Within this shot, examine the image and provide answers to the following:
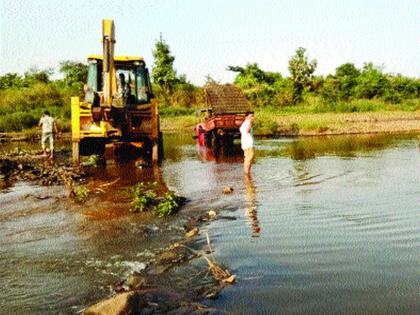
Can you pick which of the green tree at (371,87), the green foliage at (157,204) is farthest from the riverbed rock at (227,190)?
the green tree at (371,87)

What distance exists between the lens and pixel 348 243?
20.7 ft

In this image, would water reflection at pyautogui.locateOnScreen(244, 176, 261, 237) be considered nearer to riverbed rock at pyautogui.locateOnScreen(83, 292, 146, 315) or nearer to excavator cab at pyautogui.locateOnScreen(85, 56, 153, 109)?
riverbed rock at pyautogui.locateOnScreen(83, 292, 146, 315)

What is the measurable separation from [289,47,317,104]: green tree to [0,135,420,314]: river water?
120 feet

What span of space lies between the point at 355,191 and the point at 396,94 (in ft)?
122

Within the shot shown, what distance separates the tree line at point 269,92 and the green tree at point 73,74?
229 mm

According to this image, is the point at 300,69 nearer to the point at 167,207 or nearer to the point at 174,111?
the point at 174,111

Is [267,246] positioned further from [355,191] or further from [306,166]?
[306,166]

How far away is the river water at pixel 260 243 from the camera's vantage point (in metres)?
4.70

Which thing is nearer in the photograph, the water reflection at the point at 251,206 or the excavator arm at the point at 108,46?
the water reflection at the point at 251,206

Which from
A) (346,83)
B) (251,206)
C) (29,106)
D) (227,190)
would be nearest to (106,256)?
(251,206)

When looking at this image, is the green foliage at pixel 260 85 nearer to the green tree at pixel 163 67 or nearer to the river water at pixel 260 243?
the green tree at pixel 163 67

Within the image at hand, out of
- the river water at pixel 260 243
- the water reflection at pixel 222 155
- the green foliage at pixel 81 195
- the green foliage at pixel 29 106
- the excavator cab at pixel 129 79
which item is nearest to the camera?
the river water at pixel 260 243

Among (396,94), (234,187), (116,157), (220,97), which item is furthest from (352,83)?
(234,187)

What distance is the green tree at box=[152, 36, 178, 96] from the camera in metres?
50.1
